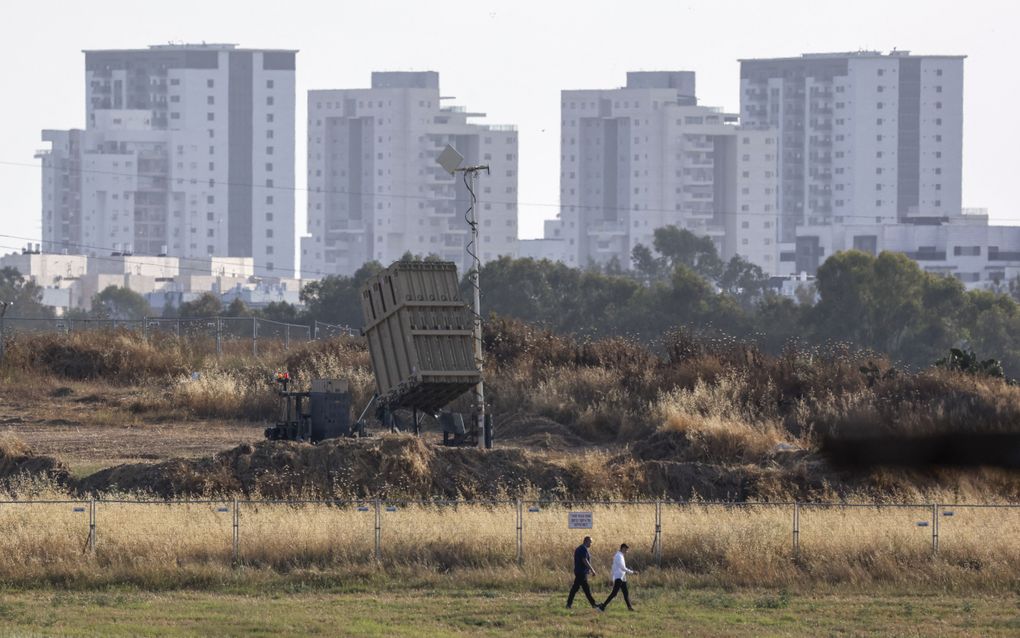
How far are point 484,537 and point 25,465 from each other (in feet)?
41.4

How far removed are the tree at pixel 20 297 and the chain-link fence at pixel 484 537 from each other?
13730cm

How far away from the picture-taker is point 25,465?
36781 millimetres

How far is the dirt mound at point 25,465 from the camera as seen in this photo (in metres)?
35.9

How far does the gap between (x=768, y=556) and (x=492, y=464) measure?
29.6 feet

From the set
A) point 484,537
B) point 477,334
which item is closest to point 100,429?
point 477,334

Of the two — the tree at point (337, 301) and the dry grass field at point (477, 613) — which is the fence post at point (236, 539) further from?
the tree at point (337, 301)

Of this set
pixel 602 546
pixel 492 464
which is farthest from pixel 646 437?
pixel 602 546

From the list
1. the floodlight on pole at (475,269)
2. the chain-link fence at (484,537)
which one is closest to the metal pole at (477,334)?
the floodlight on pole at (475,269)

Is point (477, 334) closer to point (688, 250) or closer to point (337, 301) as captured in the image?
point (337, 301)

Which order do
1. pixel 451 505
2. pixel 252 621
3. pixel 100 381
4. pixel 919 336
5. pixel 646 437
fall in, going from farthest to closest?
pixel 919 336 → pixel 100 381 → pixel 646 437 → pixel 451 505 → pixel 252 621

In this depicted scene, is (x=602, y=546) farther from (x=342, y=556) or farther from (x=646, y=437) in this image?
(x=646, y=437)

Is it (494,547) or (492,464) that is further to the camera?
(492,464)

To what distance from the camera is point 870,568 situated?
28.0 metres

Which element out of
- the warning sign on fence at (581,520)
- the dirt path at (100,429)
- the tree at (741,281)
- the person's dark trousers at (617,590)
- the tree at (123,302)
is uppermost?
the tree at (741,281)
